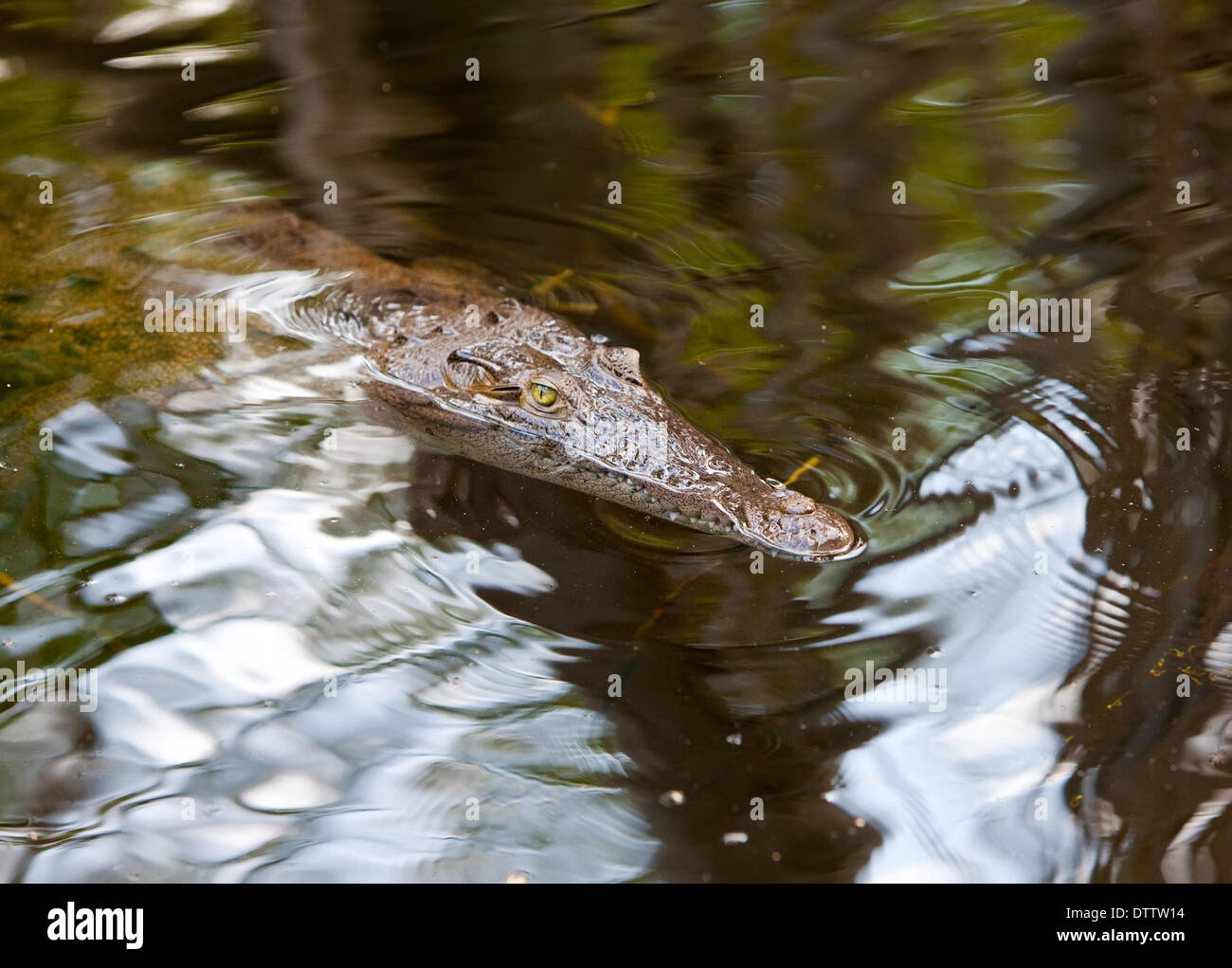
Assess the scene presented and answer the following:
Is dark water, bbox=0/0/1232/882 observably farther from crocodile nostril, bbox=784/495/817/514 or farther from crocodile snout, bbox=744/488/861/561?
crocodile nostril, bbox=784/495/817/514

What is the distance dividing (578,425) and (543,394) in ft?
0.68

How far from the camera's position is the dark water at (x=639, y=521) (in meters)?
2.83

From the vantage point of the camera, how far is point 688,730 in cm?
301

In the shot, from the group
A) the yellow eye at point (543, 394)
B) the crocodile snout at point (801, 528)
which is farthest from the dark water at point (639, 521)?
the yellow eye at point (543, 394)

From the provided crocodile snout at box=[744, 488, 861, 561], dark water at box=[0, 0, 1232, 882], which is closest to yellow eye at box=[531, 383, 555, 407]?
dark water at box=[0, 0, 1232, 882]

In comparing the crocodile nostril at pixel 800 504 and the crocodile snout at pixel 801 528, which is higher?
the crocodile nostril at pixel 800 504

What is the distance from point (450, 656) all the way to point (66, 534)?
1635 mm

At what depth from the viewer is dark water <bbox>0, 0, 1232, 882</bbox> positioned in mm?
2830

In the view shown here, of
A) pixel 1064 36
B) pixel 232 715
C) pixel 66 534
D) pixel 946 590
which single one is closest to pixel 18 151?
pixel 66 534

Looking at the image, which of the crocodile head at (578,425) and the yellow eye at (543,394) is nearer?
the crocodile head at (578,425)

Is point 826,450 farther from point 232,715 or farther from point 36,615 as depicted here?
point 36,615

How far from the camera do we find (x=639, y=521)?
378 cm

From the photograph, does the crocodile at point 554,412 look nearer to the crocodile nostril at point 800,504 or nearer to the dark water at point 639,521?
the crocodile nostril at point 800,504

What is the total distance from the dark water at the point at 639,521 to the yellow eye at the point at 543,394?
0.36 metres
